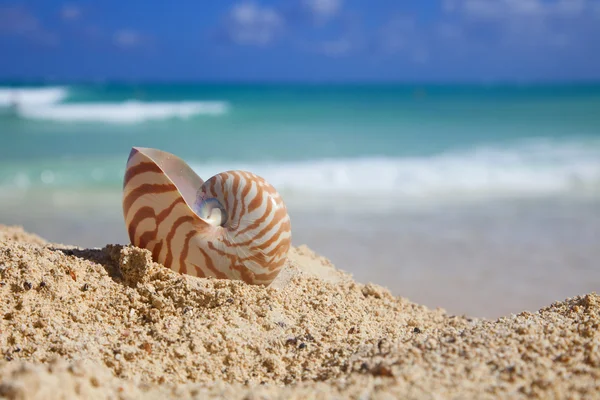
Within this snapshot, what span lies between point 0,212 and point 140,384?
674 cm

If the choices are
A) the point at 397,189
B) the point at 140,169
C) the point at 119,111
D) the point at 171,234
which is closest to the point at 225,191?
the point at 171,234

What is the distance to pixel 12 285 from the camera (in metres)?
3.34

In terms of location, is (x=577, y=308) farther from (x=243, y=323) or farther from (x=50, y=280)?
(x=50, y=280)

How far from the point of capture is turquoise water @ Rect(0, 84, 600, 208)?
1088 cm

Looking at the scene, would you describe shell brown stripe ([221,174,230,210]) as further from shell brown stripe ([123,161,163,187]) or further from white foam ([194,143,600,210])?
white foam ([194,143,600,210])

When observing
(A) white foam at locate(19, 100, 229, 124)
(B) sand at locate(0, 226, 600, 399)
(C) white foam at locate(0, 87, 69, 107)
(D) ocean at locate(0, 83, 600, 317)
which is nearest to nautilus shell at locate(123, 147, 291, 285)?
(B) sand at locate(0, 226, 600, 399)

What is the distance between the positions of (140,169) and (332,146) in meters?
13.1

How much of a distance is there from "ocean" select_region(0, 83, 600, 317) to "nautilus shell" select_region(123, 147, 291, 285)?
199 centimetres

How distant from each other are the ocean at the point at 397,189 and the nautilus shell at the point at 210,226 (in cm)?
199

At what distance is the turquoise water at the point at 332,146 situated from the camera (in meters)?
10.9

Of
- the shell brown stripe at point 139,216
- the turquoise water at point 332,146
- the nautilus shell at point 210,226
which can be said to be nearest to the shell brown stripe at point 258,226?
the nautilus shell at point 210,226

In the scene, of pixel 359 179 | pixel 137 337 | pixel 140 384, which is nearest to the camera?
pixel 140 384

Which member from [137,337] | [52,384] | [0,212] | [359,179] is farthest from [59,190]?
[52,384]

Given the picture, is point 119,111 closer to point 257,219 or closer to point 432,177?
point 432,177
